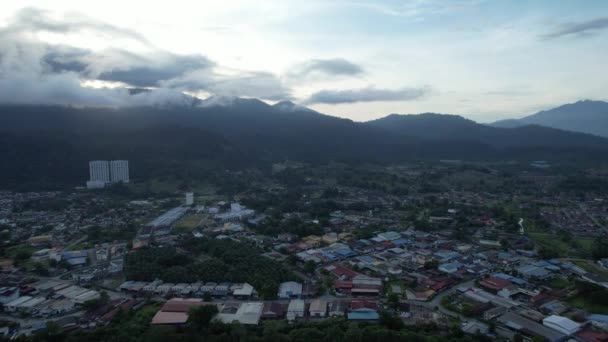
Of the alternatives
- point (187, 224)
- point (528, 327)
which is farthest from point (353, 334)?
point (187, 224)

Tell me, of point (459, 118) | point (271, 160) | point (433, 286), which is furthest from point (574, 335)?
point (459, 118)

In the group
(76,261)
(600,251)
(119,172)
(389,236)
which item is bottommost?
(76,261)

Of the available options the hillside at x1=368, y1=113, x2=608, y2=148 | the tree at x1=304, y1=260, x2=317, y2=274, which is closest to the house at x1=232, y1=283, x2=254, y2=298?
the tree at x1=304, y1=260, x2=317, y2=274

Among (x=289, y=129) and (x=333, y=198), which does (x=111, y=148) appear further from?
(x=289, y=129)

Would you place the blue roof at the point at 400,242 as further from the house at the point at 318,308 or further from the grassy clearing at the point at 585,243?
the grassy clearing at the point at 585,243

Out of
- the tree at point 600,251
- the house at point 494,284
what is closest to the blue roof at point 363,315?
the house at point 494,284

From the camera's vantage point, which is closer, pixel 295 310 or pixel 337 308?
pixel 295 310

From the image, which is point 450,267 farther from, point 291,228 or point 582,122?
point 582,122
